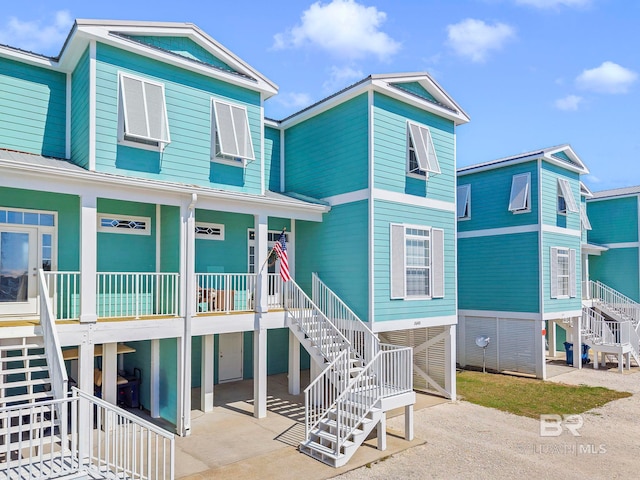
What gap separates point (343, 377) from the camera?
34.2 ft

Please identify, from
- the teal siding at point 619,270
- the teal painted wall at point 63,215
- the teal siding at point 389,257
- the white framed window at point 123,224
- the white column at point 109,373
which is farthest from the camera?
the teal siding at point 619,270

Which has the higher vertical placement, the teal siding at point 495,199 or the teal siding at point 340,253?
the teal siding at point 495,199

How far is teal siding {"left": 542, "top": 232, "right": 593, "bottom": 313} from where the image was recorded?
1697cm

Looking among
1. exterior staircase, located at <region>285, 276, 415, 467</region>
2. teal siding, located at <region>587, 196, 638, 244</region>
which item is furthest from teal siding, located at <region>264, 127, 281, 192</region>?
teal siding, located at <region>587, 196, 638, 244</region>

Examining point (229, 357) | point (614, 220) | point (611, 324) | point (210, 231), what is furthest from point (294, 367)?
point (614, 220)

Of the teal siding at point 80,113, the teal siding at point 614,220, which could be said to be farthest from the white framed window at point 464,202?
the teal siding at point 80,113

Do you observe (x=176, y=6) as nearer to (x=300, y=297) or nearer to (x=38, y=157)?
(x=38, y=157)

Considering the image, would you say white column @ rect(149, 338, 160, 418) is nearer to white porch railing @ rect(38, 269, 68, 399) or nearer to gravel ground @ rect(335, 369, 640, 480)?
white porch railing @ rect(38, 269, 68, 399)

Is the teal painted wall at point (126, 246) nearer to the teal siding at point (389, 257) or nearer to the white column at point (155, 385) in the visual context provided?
the white column at point (155, 385)

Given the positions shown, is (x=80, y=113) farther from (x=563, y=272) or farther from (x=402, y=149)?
(x=563, y=272)

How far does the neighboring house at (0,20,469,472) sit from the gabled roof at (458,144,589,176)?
173 inches

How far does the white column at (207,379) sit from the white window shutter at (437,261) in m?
6.19

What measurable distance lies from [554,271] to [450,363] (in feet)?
21.9

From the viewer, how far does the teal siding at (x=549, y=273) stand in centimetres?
1697
